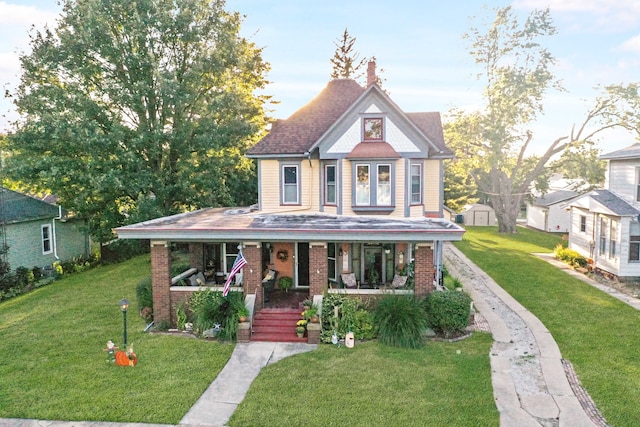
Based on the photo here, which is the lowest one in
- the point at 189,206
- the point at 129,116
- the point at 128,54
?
the point at 189,206

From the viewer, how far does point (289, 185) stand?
2019 centimetres

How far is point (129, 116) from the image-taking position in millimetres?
25047

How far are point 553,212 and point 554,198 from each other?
2737mm

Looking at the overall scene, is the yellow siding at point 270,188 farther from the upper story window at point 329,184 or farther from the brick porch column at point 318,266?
the brick porch column at point 318,266

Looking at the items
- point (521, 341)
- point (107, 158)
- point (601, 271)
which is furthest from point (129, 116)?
point (601, 271)

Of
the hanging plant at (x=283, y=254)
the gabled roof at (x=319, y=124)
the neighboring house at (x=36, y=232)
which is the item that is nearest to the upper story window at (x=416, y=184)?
Answer: the gabled roof at (x=319, y=124)

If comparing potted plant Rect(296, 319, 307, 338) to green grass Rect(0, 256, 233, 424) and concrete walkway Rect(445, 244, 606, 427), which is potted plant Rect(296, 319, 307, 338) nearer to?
green grass Rect(0, 256, 233, 424)

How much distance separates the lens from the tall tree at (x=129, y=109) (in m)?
22.7

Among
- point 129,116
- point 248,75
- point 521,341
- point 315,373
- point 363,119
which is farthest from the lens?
point 248,75

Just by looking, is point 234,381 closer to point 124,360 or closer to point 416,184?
point 124,360

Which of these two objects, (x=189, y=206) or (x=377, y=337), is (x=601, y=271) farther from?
(x=189, y=206)

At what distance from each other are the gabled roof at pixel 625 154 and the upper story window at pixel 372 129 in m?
13.8

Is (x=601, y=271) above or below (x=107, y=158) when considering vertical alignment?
below

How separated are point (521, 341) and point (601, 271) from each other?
513 inches
